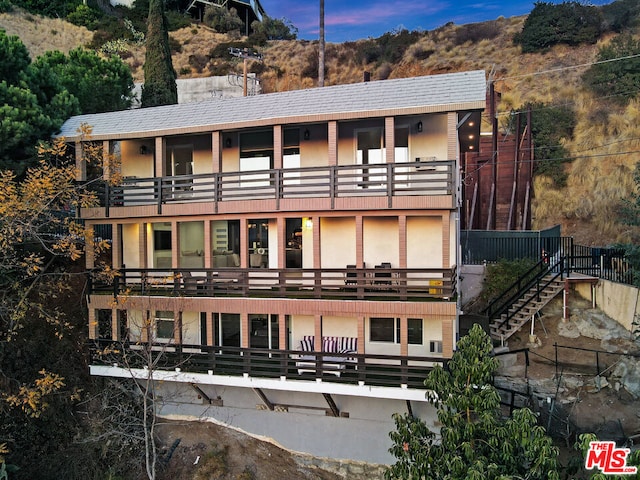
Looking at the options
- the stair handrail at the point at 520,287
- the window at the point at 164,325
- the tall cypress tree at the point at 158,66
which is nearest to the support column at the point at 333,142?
the window at the point at 164,325

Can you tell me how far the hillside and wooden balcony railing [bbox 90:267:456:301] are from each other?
54.0 ft

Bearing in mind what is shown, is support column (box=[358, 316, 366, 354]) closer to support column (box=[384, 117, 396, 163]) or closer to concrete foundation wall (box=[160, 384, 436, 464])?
concrete foundation wall (box=[160, 384, 436, 464])

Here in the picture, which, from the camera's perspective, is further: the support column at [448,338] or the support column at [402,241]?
the support column at [402,241]

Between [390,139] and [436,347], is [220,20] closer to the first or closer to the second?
[390,139]

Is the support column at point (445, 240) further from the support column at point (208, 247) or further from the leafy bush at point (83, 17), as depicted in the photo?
the leafy bush at point (83, 17)

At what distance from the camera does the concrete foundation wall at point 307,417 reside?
13.0 meters

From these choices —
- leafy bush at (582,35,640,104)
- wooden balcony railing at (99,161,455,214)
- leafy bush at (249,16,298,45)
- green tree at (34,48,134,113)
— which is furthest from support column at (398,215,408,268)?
leafy bush at (249,16,298,45)

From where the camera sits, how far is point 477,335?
8359mm

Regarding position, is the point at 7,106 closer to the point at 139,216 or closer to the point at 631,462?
the point at 139,216

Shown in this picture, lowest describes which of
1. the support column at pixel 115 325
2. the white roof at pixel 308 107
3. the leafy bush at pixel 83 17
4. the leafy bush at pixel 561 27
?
the support column at pixel 115 325

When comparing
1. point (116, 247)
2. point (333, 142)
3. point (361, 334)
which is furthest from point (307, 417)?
point (116, 247)

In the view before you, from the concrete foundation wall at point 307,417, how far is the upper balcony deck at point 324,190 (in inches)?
243

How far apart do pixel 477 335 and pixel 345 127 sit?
28.4 ft

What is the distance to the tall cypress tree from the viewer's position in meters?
28.2
